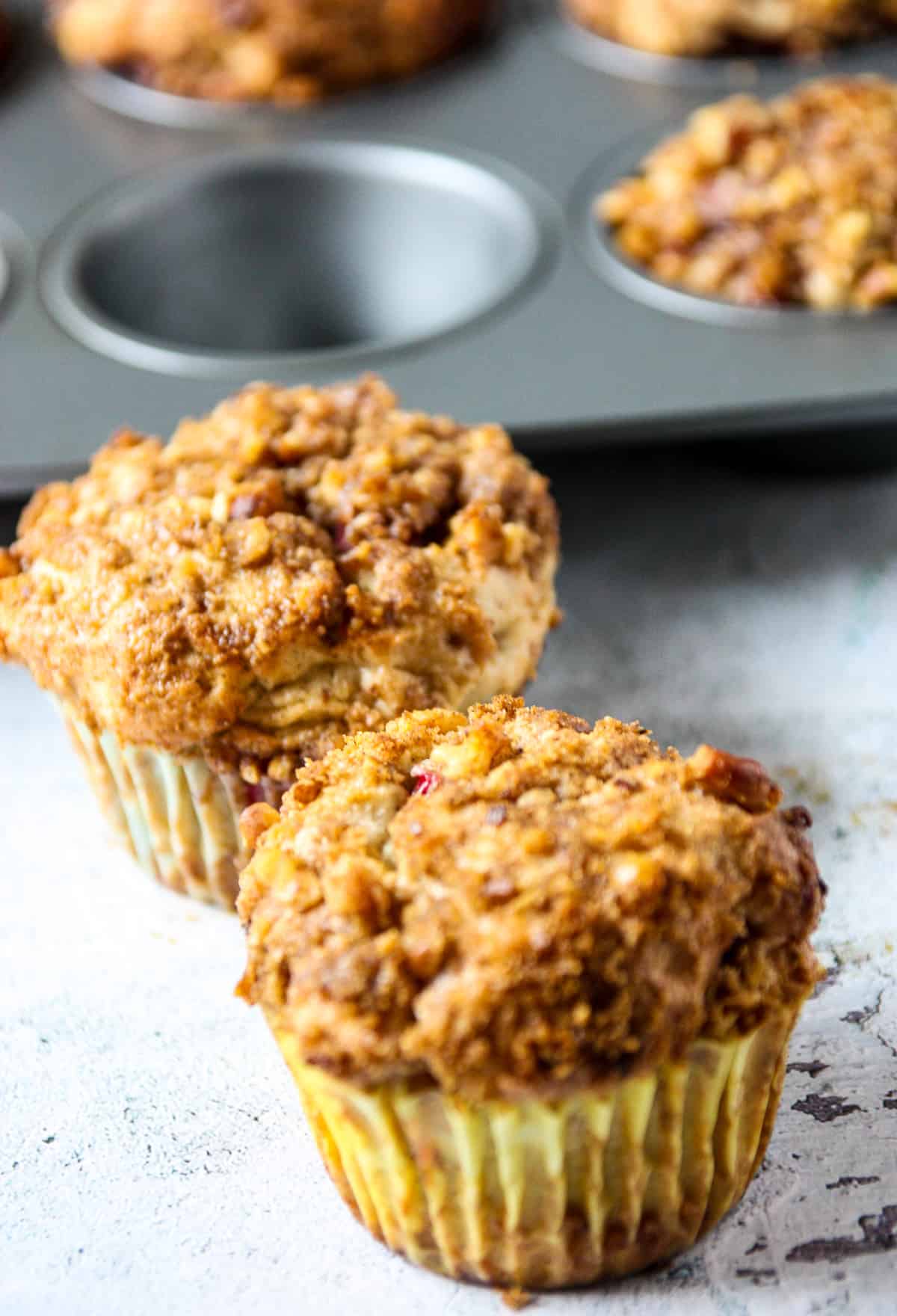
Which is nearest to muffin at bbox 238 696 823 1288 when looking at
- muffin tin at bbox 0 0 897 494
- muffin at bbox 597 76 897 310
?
muffin tin at bbox 0 0 897 494

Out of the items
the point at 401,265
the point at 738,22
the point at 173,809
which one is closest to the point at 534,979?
the point at 173,809

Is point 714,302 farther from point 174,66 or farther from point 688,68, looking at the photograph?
point 174,66

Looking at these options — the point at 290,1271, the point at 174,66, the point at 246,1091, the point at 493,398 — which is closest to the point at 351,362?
the point at 493,398

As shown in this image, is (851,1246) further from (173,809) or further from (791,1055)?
(173,809)

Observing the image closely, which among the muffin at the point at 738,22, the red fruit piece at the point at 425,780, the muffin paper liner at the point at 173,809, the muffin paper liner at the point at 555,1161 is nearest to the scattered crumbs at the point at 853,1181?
the muffin paper liner at the point at 555,1161

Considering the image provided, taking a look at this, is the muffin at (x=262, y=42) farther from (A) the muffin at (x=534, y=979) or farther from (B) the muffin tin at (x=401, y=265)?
(A) the muffin at (x=534, y=979)

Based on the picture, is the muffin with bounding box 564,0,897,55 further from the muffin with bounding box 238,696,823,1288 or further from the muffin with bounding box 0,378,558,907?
the muffin with bounding box 238,696,823,1288
